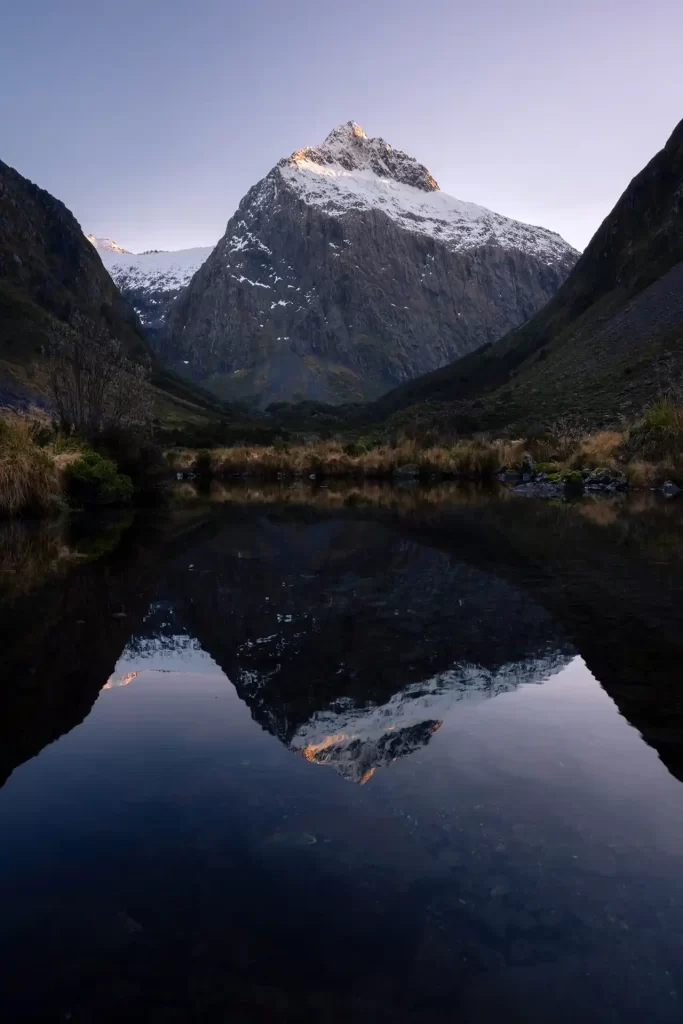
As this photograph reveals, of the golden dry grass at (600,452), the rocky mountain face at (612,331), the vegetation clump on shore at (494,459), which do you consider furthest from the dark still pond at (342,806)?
the rocky mountain face at (612,331)

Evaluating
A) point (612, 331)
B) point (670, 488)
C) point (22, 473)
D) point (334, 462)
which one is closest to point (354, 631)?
point (22, 473)

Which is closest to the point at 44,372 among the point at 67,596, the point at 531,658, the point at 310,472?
the point at 310,472

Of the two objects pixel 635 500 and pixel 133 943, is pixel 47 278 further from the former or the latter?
pixel 133 943

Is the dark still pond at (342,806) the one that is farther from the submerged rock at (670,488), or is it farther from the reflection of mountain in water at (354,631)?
the submerged rock at (670,488)

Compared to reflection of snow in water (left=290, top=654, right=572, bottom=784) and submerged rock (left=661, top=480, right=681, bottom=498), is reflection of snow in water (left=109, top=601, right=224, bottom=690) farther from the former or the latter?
submerged rock (left=661, top=480, right=681, bottom=498)

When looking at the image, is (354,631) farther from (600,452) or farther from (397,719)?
(600,452)
